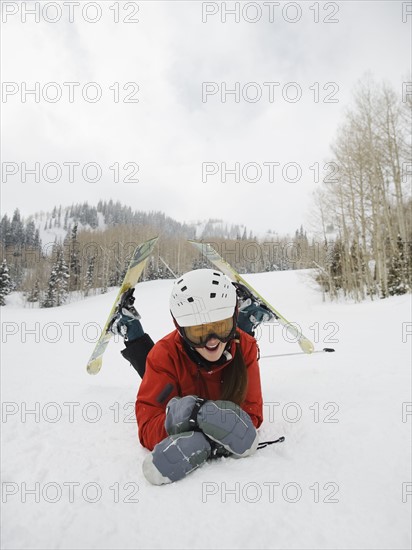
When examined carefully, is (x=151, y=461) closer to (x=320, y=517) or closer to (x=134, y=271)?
(x=320, y=517)

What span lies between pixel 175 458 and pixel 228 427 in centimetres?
34

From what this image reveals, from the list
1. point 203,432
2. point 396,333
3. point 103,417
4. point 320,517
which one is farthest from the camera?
point 396,333

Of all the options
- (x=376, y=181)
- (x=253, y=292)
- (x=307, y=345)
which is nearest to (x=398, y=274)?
(x=376, y=181)

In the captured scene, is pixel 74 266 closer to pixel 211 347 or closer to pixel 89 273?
pixel 89 273

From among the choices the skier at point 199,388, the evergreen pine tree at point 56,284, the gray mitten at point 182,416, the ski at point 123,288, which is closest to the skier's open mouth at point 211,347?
the skier at point 199,388

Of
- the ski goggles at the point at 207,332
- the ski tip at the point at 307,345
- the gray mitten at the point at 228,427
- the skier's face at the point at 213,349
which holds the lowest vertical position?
A: the ski tip at the point at 307,345

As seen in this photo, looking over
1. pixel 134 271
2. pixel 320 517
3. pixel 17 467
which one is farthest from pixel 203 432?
pixel 134 271

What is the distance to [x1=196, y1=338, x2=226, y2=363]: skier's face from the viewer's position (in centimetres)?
226

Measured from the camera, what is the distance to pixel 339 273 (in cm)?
2584

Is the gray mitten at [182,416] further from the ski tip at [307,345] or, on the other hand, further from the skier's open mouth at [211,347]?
the ski tip at [307,345]

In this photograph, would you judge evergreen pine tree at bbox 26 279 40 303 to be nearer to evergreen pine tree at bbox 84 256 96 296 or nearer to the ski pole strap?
evergreen pine tree at bbox 84 256 96 296

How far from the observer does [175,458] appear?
1.76 meters

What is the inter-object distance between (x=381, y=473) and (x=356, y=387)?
4.53ft

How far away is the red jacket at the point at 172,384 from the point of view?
213 cm
